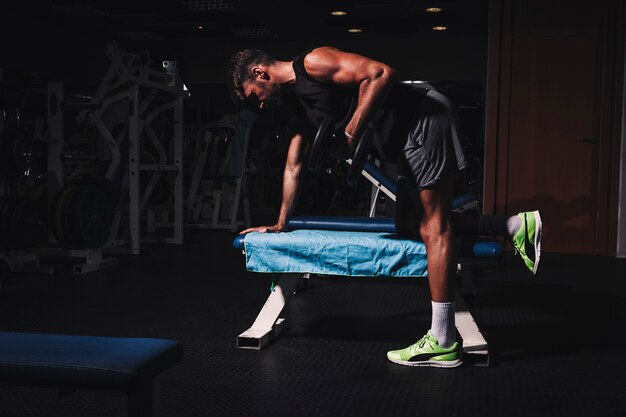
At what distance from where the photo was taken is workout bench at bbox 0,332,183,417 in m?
0.94

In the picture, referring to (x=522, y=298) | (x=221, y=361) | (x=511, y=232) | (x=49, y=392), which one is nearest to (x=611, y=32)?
(x=522, y=298)

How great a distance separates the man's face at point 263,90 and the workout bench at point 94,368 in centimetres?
109

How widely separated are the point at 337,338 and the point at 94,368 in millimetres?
1465

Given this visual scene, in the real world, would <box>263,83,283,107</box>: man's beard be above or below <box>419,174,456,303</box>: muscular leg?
above

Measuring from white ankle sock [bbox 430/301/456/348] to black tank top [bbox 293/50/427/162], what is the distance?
1.63 feet

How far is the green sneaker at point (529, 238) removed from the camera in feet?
6.73

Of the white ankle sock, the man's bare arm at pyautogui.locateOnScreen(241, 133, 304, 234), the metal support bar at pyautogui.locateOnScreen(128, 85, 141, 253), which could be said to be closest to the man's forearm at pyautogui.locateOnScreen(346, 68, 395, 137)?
the man's bare arm at pyautogui.locateOnScreen(241, 133, 304, 234)

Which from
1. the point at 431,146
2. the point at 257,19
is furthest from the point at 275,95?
the point at 257,19

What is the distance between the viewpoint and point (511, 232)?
83.7 inches

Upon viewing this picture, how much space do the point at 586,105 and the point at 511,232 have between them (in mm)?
3228

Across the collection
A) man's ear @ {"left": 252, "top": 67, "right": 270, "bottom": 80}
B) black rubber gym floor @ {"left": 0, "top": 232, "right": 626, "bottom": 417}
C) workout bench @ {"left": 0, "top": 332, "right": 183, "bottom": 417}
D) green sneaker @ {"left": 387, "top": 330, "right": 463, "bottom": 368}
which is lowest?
black rubber gym floor @ {"left": 0, "top": 232, "right": 626, "bottom": 417}

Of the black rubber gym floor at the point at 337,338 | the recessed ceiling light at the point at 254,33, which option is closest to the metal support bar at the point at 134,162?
the black rubber gym floor at the point at 337,338

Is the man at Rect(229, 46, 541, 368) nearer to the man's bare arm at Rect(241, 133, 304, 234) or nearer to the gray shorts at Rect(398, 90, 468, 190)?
the gray shorts at Rect(398, 90, 468, 190)

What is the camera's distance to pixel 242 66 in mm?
1961
